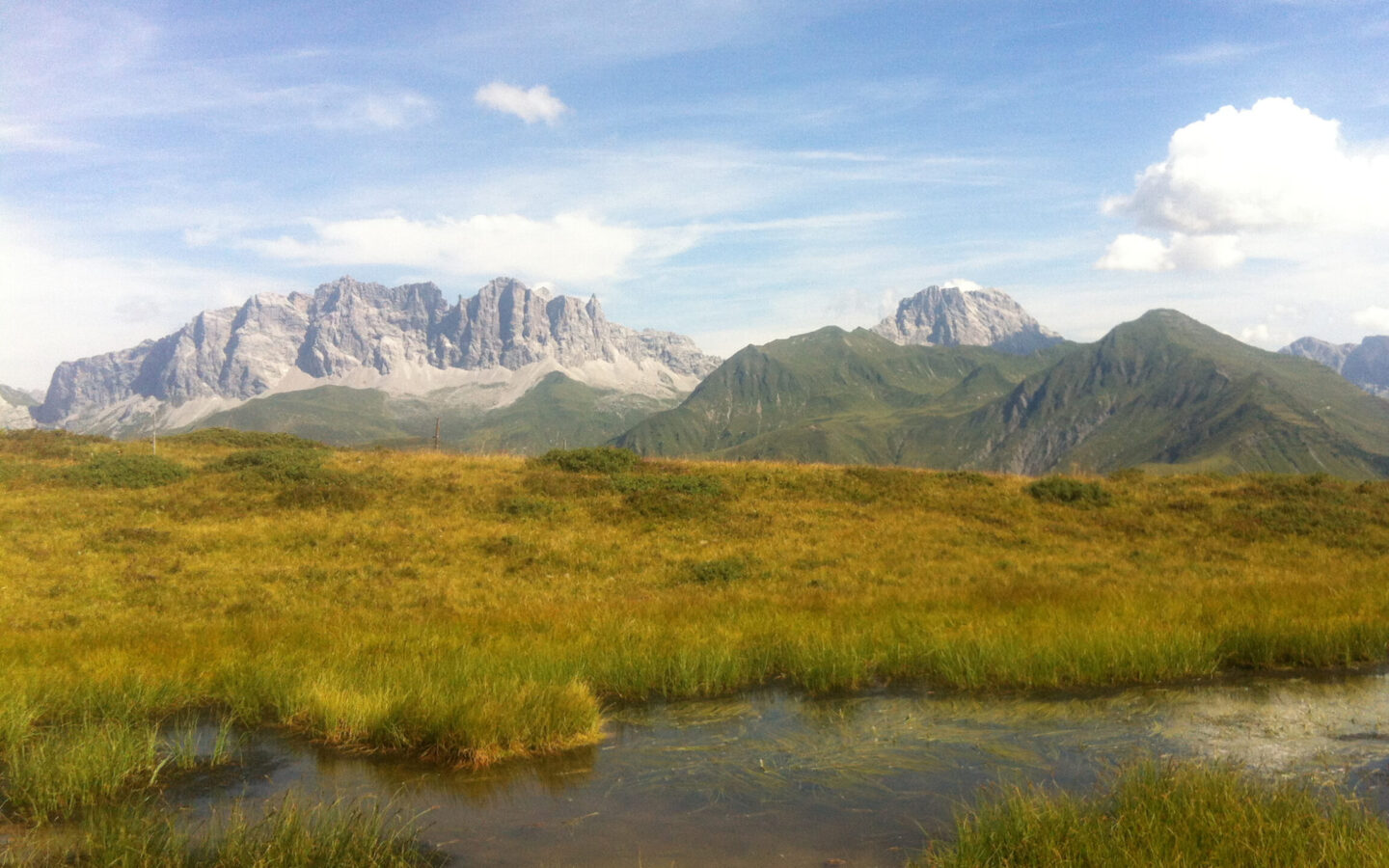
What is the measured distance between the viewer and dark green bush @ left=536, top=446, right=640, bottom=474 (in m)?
41.7

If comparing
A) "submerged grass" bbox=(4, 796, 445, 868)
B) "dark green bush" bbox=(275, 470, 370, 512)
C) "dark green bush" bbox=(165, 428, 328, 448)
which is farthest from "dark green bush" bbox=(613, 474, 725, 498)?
→ "submerged grass" bbox=(4, 796, 445, 868)

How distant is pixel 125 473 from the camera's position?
3606cm

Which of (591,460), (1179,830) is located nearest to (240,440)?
(591,460)

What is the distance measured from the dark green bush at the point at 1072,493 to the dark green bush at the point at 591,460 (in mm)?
20333

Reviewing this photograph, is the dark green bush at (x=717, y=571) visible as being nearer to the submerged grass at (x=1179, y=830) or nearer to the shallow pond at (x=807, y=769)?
the shallow pond at (x=807, y=769)

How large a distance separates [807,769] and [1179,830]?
4604mm

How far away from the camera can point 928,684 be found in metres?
15.2

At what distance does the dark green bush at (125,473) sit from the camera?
35.1m

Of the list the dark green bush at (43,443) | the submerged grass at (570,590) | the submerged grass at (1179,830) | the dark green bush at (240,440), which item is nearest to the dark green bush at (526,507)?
the submerged grass at (570,590)

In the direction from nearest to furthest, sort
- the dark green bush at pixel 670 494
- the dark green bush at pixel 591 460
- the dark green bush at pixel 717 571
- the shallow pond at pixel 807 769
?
the shallow pond at pixel 807 769
the dark green bush at pixel 717 571
the dark green bush at pixel 670 494
the dark green bush at pixel 591 460

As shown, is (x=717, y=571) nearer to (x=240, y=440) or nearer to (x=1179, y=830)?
(x=1179, y=830)

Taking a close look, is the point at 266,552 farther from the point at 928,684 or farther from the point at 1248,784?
the point at 1248,784

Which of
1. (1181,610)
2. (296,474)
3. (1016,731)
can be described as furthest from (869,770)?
(296,474)

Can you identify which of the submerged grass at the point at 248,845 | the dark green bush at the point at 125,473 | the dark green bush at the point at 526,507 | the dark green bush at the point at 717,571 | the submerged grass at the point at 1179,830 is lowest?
the dark green bush at the point at 717,571
